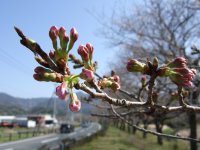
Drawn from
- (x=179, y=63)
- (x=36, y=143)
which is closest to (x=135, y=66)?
(x=179, y=63)

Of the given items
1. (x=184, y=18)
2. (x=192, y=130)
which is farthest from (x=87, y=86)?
(x=192, y=130)

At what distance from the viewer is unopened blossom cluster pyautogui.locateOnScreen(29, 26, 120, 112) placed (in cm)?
162

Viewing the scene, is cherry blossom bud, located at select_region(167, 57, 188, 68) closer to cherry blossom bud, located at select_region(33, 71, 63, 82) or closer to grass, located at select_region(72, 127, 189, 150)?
cherry blossom bud, located at select_region(33, 71, 63, 82)

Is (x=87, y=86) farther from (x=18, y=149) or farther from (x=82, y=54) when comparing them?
(x=18, y=149)

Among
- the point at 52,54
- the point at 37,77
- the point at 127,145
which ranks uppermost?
the point at 52,54

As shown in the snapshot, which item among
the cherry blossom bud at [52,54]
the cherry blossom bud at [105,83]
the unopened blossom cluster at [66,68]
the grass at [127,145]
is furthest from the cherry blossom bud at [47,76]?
the grass at [127,145]

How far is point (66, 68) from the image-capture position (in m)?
1.76

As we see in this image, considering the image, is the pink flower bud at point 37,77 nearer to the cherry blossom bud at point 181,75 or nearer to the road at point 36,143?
the cherry blossom bud at point 181,75

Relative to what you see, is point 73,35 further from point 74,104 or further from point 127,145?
point 127,145

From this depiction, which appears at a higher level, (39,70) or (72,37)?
(72,37)

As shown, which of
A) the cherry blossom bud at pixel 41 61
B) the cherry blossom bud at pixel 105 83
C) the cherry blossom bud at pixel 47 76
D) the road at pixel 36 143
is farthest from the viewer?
the road at pixel 36 143

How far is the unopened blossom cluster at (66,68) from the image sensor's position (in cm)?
162

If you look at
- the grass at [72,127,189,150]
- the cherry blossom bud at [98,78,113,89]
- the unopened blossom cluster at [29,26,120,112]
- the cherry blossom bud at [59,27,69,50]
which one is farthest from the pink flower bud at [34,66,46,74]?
the grass at [72,127,189,150]

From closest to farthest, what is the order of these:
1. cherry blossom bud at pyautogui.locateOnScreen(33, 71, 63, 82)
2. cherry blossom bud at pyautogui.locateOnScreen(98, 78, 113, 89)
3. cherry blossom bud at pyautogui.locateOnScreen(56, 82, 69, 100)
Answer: cherry blossom bud at pyautogui.locateOnScreen(56, 82, 69, 100)
cherry blossom bud at pyautogui.locateOnScreen(33, 71, 63, 82)
cherry blossom bud at pyautogui.locateOnScreen(98, 78, 113, 89)
